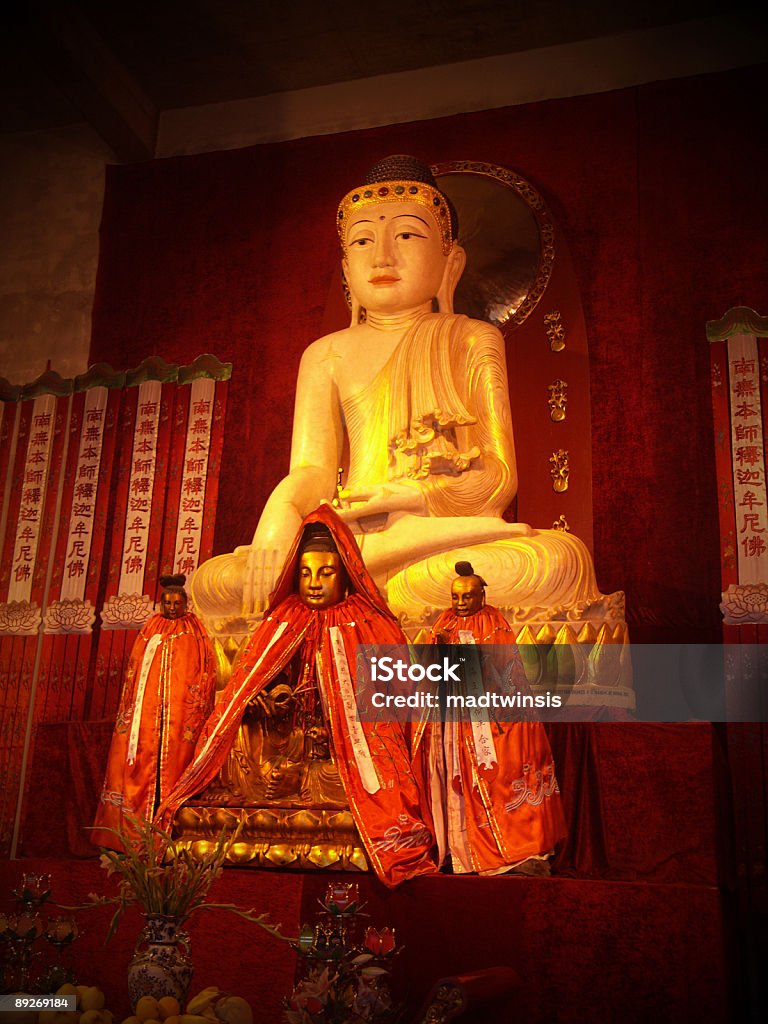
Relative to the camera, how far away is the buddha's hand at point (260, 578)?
421 cm

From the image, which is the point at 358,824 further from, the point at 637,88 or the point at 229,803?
the point at 637,88

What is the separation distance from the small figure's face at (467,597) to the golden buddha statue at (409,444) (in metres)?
0.50

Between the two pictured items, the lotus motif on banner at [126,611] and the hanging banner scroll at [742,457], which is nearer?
the hanging banner scroll at [742,457]

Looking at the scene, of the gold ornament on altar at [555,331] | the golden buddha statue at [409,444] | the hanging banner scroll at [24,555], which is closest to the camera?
the golden buddha statue at [409,444]

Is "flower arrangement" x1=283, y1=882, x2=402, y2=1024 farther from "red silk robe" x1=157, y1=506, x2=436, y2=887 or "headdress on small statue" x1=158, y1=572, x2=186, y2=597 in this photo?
"headdress on small statue" x1=158, y1=572, x2=186, y2=597

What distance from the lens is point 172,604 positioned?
379cm

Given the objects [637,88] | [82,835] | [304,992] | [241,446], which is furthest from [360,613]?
[637,88]

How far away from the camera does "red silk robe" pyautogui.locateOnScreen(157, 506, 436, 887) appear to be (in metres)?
3.06

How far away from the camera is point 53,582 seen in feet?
17.6

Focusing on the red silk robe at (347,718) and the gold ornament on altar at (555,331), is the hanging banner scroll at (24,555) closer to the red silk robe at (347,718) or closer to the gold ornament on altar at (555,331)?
the red silk robe at (347,718)

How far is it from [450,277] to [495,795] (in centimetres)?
281

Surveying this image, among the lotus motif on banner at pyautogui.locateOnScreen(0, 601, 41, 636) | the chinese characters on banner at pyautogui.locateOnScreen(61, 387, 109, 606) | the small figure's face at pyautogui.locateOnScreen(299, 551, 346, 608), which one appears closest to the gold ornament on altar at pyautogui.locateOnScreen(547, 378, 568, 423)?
the small figure's face at pyautogui.locateOnScreen(299, 551, 346, 608)

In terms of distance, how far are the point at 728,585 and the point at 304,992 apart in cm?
284

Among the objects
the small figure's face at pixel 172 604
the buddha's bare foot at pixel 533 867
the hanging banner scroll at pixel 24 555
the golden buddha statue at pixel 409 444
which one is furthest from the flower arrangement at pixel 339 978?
the hanging banner scroll at pixel 24 555
